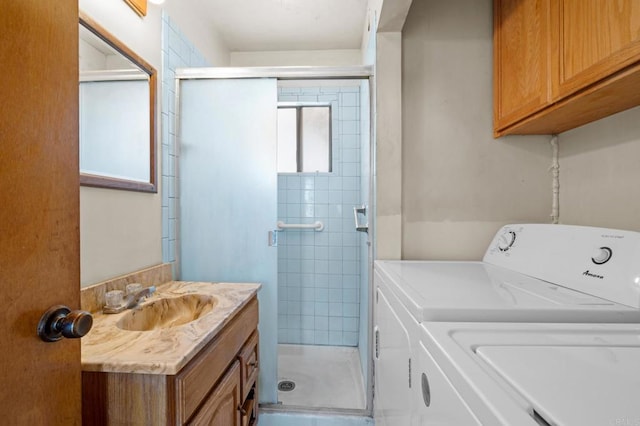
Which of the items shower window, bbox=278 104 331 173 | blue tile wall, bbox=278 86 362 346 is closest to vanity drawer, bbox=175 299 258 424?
blue tile wall, bbox=278 86 362 346

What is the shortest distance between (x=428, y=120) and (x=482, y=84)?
1.02 ft

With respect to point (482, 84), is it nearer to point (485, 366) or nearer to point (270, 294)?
point (485, 366)

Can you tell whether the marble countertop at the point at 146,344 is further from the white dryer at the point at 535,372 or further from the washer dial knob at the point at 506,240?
the washer dial knob at the point at 506,240

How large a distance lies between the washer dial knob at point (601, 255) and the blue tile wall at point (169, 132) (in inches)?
70.9

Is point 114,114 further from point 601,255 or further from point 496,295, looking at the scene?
point 601,255

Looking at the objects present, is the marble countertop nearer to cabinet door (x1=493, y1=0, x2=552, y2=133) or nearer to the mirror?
the mirror

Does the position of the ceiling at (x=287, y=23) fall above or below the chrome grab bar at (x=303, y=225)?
above

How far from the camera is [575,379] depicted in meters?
0.43

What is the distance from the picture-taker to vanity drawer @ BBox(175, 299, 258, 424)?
789mm

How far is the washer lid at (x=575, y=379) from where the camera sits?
0.36m

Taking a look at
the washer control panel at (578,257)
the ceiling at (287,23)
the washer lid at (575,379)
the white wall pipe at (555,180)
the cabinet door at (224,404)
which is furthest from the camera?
the ceiling at (287,23)

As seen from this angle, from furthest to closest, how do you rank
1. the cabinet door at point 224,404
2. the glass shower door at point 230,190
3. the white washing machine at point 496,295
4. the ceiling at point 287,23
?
the ceiling at point 287,23 < the glass shower door at point 230,190 < the cabinet door at point 224,404 < the white washing machine at point 496,295

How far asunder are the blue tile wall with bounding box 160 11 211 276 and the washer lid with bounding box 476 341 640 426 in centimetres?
157

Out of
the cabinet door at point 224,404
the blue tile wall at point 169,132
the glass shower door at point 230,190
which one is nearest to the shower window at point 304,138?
the glass shower door at point 230,190
